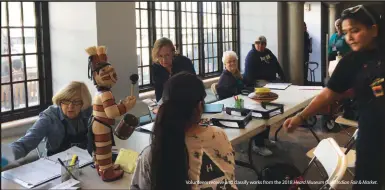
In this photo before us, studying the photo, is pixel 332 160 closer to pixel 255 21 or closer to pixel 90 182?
pixel 90 182

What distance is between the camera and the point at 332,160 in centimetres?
197

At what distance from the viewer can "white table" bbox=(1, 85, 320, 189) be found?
1.73m

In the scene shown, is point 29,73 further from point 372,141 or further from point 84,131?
point 372,141

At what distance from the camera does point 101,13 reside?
3.29 m

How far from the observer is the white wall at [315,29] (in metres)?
9.09

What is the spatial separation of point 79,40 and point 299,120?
218 centimetres

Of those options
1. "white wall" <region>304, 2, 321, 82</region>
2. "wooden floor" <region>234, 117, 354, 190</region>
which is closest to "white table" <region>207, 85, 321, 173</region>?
"wooden floor" <region>234, 117, 354, 190</region>

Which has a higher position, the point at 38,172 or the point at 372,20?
the point at 372,20

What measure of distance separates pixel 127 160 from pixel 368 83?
121 cm

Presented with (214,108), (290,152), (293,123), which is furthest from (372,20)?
(290,152)

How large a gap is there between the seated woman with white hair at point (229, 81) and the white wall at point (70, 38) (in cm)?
157

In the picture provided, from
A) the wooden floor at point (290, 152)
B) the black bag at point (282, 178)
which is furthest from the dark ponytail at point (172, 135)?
the wooden floor at point (290, 152)

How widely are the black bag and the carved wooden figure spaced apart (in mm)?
961

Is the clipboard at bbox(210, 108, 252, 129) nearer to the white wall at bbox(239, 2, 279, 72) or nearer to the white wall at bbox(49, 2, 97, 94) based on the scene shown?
the white wall at bbox(49, 2, 97, 94)
